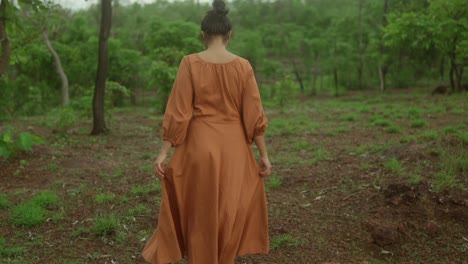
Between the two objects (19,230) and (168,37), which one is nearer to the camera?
(19,230)

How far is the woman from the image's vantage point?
2.90 metres

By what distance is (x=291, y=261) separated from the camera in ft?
12.2

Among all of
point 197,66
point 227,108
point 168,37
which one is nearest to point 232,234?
point 227,108

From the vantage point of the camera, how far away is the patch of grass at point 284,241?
3977 mm

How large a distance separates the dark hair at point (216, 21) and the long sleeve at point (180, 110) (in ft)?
0.87

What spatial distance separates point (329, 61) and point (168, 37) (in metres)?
9.60

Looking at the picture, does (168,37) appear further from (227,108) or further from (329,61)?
(227,108)

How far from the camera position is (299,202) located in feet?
16.7

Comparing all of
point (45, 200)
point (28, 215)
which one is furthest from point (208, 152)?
point (45, 200)

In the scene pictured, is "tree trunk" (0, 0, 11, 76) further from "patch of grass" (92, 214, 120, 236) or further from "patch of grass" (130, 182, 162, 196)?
"patch of grass" (92, 214, 120, 236)

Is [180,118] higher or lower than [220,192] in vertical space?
higher

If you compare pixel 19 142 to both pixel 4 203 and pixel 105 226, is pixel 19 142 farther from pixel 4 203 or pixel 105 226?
pixel 105 226

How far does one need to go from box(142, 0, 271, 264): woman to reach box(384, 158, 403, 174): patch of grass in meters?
3.17

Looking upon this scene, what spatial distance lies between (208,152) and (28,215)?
2683 millimetres
